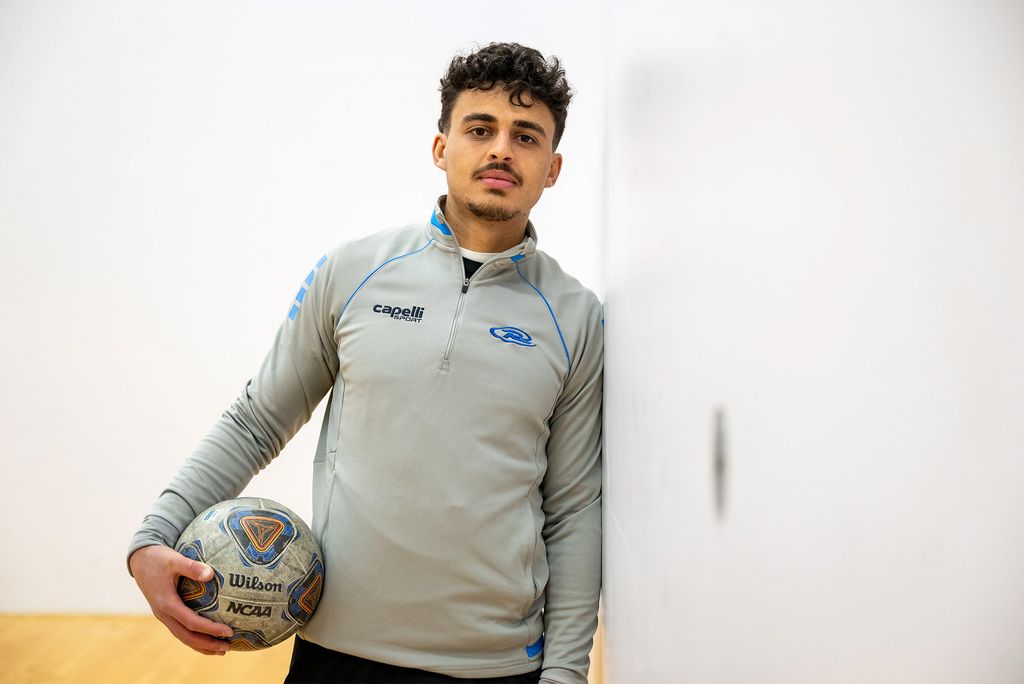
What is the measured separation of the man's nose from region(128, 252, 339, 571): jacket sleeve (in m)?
0.35

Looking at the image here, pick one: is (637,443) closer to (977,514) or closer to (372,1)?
(977,514)

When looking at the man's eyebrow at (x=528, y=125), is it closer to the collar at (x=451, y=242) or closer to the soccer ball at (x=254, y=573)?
the collar at (x=451, y=242)

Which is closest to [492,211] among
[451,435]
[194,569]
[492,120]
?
[492,120]

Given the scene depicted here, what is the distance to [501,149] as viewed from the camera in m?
1.39

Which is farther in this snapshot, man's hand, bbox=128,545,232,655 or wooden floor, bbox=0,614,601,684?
wooden floor, bbox=0,614,601,684

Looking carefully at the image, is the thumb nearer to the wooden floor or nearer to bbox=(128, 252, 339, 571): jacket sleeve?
bbox=(128, 252, 339, 571): jacket sleeve

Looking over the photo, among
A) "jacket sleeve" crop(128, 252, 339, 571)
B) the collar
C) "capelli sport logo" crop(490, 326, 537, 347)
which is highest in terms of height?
the collar

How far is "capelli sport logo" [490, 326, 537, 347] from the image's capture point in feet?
4.51

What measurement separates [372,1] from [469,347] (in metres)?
2.78

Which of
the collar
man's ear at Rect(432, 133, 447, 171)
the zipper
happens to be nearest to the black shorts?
the zipper

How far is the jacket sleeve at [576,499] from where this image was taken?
140 cm

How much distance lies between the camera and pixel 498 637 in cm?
129

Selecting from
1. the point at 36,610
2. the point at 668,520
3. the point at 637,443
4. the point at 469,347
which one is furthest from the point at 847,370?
the point at 36,610

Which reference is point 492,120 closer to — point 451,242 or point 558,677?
point 451,242
